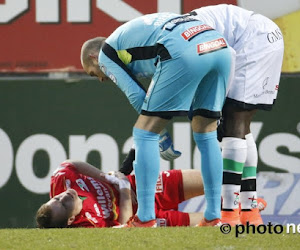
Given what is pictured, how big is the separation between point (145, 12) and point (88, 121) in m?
1.01

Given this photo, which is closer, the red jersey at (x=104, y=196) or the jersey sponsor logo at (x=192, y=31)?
the jersey sponsor logo at (x=192, y=31)

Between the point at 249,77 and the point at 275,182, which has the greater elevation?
the point at 249,77

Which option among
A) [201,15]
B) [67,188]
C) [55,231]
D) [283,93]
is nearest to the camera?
[55,231]

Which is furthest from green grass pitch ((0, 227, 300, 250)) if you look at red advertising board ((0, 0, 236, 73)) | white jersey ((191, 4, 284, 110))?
red advertising board ((0, 0, 236, 73))

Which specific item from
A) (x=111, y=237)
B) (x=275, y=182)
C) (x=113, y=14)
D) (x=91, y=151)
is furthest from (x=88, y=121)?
(x=111, y=237)

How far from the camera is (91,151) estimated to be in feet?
26.1

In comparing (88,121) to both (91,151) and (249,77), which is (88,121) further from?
(249,77)

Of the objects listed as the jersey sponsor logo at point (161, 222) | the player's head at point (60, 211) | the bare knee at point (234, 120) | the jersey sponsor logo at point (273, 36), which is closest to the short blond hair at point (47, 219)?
the player's head at point (60, 211)

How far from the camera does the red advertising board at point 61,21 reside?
802cm

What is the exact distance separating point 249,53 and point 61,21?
2505 millimetres

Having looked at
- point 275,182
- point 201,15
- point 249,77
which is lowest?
point 275,182

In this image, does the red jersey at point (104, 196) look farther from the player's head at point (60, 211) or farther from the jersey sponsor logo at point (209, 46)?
the jersey sponsor logo at point (209, 46)

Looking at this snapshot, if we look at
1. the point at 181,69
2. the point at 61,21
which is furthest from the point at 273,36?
the point at 61,21

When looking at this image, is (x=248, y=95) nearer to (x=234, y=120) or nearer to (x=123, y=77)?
(x=234, y=120)
